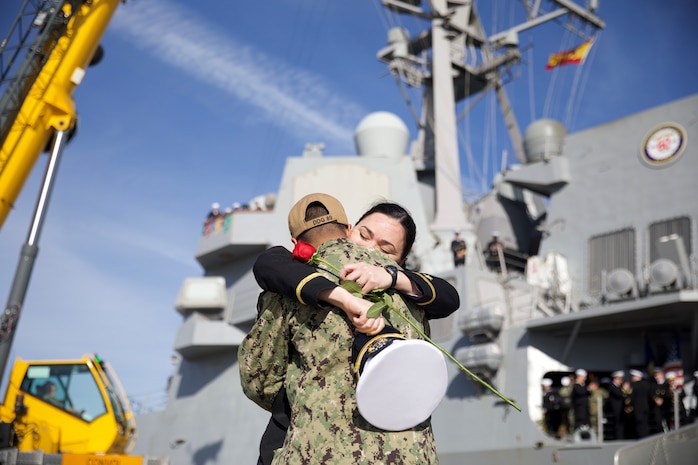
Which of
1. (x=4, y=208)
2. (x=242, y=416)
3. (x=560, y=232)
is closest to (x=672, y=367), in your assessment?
(x=560, y=232)

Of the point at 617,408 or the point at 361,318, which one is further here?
the point at 617,408

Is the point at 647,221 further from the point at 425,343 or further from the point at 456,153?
the point at 425,343

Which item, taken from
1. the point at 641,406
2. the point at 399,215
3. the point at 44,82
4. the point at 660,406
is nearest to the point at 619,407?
the point at 641,406

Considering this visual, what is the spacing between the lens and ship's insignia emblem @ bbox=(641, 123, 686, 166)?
11.9 meters

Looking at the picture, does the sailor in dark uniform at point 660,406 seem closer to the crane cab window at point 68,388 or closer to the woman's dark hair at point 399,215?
the crane cab window at point 68,388

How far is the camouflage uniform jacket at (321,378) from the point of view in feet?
6.60

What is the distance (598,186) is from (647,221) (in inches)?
48.1

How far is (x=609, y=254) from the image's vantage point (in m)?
12.4

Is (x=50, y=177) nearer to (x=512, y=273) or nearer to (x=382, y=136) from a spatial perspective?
(x=512, y=273)

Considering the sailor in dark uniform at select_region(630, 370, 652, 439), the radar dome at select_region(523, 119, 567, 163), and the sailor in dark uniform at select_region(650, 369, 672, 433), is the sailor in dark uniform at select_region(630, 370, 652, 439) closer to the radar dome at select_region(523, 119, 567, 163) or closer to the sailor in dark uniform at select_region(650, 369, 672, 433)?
the sailor in dark uniform at select_region(650, 369, 672, 433)

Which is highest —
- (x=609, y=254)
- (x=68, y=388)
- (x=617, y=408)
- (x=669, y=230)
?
(x=669, y=230)

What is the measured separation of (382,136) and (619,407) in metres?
8.73

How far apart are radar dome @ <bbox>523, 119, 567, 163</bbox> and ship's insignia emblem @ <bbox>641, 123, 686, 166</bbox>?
2117 millimetres

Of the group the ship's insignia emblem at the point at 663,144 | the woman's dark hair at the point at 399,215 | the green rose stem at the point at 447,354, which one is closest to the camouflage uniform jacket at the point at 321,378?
the green rose stem at the point at 447,354
